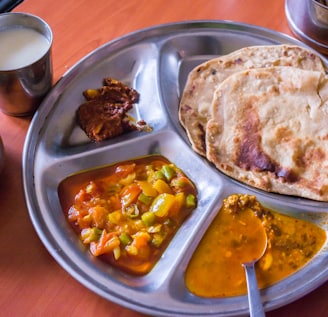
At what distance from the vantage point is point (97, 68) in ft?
7.63

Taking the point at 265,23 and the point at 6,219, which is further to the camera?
the point at 265,23

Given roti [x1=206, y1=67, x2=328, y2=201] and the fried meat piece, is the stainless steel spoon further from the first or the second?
the fried meat piece

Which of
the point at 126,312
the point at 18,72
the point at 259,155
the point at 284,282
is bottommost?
the point at 126,312

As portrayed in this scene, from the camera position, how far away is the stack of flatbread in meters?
1.94

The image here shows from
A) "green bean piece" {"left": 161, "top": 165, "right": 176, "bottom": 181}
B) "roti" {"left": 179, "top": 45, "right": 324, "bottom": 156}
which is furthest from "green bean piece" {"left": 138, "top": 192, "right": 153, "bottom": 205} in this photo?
"roti" {"left": 179, "top": 45, "right": 324, "bottom": 156}

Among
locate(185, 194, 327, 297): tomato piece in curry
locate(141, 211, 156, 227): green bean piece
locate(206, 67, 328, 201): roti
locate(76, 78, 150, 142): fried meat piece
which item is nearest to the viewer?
locate(185, 194, 327, 297): tomato piece in curry

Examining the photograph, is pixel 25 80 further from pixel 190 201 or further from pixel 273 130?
pixel 273 130

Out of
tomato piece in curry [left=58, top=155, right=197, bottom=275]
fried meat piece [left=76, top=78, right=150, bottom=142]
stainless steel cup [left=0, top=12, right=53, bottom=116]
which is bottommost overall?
tomato piece in curry [left=58, top=155, right=197, bottom=275]

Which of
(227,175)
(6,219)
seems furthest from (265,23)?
(6,219)

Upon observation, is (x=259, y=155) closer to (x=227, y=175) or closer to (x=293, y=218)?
(x=227, y=175)

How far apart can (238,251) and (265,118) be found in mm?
649

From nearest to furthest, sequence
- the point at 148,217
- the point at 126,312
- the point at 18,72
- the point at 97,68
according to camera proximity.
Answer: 1. the point at 126,312
2. the point at 148,217
3. the point at 18,72
4. the point at 97,68

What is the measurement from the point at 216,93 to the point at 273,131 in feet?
1.09

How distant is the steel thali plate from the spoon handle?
5 cm
